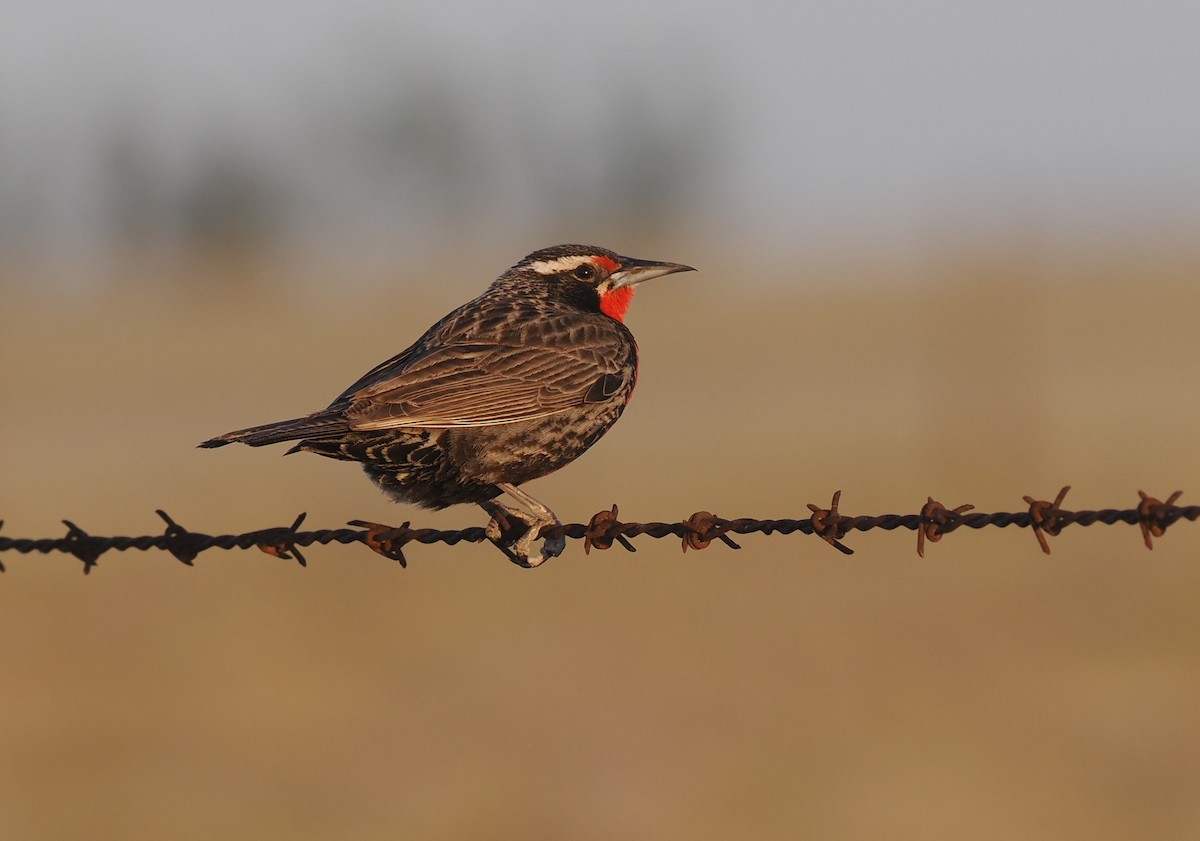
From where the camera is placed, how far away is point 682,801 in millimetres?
13195

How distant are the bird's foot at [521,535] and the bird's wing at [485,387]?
0.46 meters

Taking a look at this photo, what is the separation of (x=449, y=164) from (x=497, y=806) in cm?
9031

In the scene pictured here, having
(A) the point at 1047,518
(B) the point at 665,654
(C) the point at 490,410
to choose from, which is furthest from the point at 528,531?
(B) the point at 665,654

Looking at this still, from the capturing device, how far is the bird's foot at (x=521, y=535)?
7.57m

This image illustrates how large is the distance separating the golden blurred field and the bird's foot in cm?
551

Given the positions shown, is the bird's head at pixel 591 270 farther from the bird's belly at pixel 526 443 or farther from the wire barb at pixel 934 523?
the wire barb at pixel 934 523

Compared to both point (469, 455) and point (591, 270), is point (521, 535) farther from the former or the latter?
point (591, 270)

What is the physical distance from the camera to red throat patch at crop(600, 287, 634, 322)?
8953mm

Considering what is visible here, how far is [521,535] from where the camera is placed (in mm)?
7789

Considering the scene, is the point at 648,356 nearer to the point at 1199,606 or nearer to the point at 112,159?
the point at 1199,606

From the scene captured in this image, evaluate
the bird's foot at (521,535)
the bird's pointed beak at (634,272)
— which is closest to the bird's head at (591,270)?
the bird's pointed beak at (634,272)

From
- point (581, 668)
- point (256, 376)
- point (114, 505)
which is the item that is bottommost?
point (256, 376)

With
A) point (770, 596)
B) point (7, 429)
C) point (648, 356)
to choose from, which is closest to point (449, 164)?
point (648, 356)

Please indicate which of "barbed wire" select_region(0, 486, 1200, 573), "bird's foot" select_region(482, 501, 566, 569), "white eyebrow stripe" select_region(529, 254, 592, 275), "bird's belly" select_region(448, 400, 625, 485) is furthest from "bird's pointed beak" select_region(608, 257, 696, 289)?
"barbed wire" select_region(0, 486, 1200, 573)
